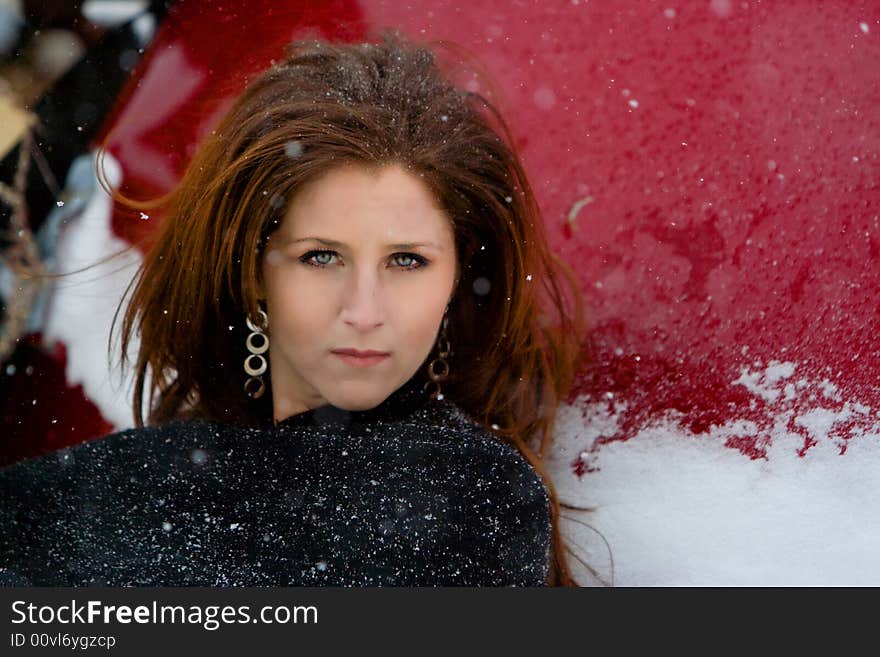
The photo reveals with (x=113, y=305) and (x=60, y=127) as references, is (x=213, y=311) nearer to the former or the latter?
(x=113, y=305)

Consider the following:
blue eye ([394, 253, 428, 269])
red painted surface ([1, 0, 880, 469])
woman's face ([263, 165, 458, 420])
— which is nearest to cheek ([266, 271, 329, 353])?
woman's face ([263, 165, 458, 420])

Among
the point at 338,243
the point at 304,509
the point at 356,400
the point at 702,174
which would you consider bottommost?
the point at 304,509

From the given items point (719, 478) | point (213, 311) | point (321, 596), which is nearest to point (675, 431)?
point (719, 478)

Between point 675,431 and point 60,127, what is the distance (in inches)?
39.3

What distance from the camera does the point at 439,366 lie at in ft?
4.13

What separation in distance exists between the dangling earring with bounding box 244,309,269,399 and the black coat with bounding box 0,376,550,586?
8cm

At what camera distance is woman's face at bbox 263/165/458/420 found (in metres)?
1.06

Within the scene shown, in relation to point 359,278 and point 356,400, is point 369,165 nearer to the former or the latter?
point 359,278

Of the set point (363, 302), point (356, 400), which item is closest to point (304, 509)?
point (356, 400)

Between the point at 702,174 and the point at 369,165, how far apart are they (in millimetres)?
437

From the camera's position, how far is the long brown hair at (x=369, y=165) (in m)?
1.09

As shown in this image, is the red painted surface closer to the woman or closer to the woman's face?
the woman

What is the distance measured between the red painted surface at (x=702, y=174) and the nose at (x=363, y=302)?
315 mm

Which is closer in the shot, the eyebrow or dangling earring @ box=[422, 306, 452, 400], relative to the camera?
the eyebrow
